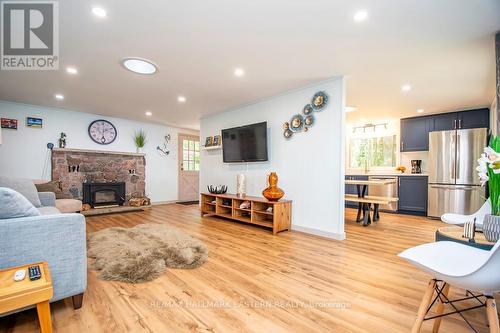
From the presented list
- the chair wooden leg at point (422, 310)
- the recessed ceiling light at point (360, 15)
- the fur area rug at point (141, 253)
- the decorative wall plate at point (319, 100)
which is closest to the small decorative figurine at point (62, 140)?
the fur area rug at point (141, 253)

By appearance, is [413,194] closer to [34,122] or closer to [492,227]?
[492,227]

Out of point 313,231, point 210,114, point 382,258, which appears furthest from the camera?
point 210,114

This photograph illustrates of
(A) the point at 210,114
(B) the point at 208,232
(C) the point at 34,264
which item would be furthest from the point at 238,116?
(C) the point at 34,264

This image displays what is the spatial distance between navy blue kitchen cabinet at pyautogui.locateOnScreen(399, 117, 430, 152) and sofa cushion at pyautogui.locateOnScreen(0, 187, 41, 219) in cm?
671

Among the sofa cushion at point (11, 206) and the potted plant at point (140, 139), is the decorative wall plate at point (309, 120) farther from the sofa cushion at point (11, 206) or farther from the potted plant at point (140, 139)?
the potted plant at point (140, 139)

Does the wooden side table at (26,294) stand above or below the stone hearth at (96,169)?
below

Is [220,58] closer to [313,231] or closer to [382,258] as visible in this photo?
[313,231]

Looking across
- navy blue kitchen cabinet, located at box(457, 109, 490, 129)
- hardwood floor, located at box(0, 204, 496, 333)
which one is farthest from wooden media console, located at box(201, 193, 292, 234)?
navy blue kitchen cabinet, located at box(457, 109, 490, 129)

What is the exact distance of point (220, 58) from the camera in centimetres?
267

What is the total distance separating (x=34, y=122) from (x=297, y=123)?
549cm

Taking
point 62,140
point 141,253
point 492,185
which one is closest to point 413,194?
point 492,185

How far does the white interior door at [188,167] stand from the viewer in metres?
6.97

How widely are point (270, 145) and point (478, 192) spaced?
4.11m

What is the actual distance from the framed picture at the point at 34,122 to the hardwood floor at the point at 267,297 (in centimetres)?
440
